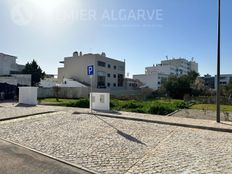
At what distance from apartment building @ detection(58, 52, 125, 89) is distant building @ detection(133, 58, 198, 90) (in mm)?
15082

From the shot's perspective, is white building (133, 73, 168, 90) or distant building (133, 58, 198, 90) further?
distant building (133, 58, 198, 90)

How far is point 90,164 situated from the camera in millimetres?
5449

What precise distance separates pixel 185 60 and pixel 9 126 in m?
122

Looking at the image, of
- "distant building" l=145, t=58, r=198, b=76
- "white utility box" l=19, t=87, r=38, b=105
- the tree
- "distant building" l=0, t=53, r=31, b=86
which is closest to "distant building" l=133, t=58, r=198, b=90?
"distant building" l=145, t=58, r=198, b=76

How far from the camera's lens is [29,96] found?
20.7 meters

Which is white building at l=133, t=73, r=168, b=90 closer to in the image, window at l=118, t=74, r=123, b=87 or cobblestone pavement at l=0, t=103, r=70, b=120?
window at l=118, t=74, r=123, b=87

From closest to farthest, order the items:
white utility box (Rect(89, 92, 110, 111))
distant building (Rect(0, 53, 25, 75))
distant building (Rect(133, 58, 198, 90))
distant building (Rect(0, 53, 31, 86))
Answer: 1. white utility box (Rect(89, 92, 110, 111))
2. distant building (Rect(0, 53, 31, 86))
3. distant building (Rect(0, 53, 25, 75))
4. distant building (Rect(133, 58, 198, 90))

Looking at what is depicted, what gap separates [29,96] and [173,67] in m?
95.0

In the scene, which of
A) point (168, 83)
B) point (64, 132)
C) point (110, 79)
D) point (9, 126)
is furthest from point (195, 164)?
point (110, 79)

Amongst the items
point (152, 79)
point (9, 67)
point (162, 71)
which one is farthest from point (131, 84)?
point (9, 67)

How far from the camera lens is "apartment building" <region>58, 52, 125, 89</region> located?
58.8 m

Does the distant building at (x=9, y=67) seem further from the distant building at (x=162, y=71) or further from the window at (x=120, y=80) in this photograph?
→ the distant building at (x=162, y=71)

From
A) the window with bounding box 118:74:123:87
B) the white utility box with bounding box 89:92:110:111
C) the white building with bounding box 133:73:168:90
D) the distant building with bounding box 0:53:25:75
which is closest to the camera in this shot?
the white utility box with bounding box 89:92:110:111

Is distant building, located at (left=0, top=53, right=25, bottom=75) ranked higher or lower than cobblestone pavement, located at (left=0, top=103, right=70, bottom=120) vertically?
higher
